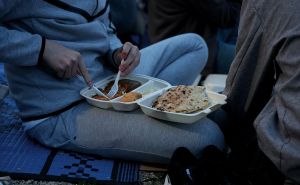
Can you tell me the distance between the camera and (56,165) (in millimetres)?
1374

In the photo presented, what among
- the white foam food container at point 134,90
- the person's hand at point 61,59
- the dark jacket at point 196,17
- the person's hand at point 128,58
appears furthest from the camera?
the dark jacket at point 196,17

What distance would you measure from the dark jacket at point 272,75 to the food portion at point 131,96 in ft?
1.04

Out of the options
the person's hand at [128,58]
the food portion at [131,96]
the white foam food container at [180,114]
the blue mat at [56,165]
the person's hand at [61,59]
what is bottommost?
the blue mat at [56,165]

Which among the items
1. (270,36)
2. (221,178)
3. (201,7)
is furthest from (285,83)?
(201,7)

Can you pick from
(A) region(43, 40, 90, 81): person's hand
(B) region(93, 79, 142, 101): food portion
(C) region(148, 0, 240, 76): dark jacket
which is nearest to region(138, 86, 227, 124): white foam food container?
(B) region(93, 79, 142, 101): food portion

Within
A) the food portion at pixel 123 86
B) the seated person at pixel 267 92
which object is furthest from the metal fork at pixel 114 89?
the seated person at pixel 267 92

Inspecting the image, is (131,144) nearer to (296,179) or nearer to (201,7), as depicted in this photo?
(296,179)

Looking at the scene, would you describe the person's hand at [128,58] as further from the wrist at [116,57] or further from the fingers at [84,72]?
the fingers at [84,72]

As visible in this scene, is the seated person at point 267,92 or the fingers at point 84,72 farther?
the fingers at point 84,72

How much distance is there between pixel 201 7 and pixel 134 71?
0.73 meters

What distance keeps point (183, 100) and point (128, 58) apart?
29 cm

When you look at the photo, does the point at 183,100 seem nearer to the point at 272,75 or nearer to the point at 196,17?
the point at 272,75

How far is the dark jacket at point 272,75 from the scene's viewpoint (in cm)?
103

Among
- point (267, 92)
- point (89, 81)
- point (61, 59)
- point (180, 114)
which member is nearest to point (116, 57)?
point (89, 81)
